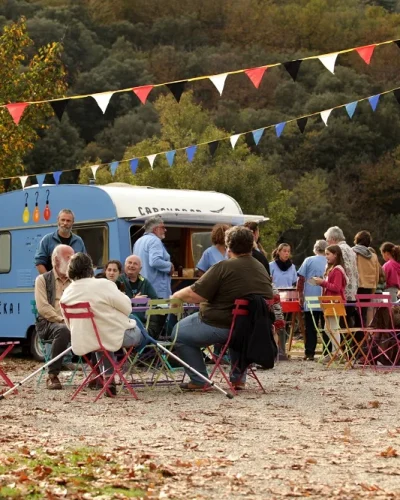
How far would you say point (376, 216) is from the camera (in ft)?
216

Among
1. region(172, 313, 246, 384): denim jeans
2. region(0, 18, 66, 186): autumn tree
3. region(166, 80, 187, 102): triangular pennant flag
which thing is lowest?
region(172, 313, 246, 384): denim jeans

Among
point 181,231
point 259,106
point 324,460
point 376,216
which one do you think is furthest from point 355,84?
point 324,460

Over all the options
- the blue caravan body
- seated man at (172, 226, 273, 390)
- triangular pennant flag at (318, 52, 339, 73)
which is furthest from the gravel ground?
the blue caravan body

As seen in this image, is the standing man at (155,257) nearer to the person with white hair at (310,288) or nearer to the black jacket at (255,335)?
the person with white hair at (310,288)

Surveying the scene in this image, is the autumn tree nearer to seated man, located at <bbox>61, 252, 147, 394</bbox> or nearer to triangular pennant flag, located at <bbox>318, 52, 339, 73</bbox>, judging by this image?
triangular pennant flag, located at <bbox>318, 52, 339, 73</bbox>

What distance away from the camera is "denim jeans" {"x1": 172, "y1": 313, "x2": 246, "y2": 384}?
9.50 meters

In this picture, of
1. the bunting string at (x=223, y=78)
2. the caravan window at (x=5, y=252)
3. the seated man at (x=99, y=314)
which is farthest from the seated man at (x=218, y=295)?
the caravan window at (x=5, y=252)

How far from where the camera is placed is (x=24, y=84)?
21.4m

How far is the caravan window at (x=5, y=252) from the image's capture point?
1585 cm

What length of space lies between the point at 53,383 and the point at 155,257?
116 inches

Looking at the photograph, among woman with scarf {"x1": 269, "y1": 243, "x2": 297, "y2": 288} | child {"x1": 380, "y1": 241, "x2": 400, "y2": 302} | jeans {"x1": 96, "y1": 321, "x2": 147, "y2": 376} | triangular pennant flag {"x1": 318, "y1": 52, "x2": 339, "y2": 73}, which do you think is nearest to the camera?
jeans {"x1": 96, "y1": 321, "x2": 147, "y2": 376}

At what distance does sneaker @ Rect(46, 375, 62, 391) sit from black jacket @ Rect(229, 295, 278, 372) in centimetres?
155

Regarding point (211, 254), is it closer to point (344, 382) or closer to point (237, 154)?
point (344, 382)

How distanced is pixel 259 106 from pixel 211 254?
66111 mm
